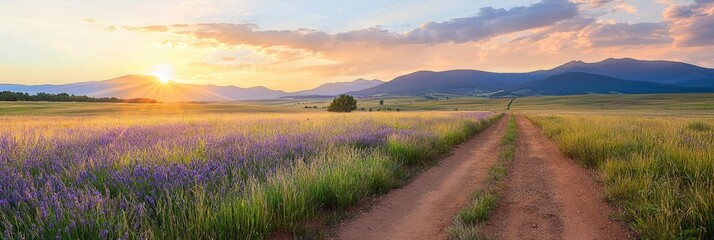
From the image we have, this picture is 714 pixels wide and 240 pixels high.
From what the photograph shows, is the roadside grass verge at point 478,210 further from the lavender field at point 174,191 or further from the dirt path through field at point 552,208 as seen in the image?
the lavender field at point 174,191

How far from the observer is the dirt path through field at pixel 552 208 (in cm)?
484

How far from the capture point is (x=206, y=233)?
12.3ft

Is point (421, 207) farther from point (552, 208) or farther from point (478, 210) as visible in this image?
point (552, 208)

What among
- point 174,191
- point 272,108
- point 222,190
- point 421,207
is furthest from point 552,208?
point 272,108

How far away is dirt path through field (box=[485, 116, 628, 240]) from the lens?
484 cm

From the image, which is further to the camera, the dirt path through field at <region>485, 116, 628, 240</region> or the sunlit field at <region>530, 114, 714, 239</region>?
the dirt path through field at <region>485, 116, 628, 240</region>

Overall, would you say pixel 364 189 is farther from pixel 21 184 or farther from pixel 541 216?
pixel 21 184

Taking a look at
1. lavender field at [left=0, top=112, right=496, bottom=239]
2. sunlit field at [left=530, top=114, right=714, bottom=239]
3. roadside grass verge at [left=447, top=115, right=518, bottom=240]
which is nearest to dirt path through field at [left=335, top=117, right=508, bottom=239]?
roadside grass verge at [left=447, top=115, right=518, bottom=240]

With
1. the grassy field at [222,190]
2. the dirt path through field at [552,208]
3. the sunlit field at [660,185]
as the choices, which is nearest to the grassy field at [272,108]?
the grassy field at [222,190]

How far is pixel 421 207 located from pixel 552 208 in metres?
2.09

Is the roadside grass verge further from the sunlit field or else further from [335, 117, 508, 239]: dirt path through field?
the sunlit field

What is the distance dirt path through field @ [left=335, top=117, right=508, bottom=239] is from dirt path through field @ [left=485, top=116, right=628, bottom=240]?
0.69m

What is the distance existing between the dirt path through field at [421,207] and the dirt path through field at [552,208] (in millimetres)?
692

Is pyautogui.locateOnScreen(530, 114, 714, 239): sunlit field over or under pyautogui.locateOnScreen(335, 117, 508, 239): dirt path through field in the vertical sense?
over
